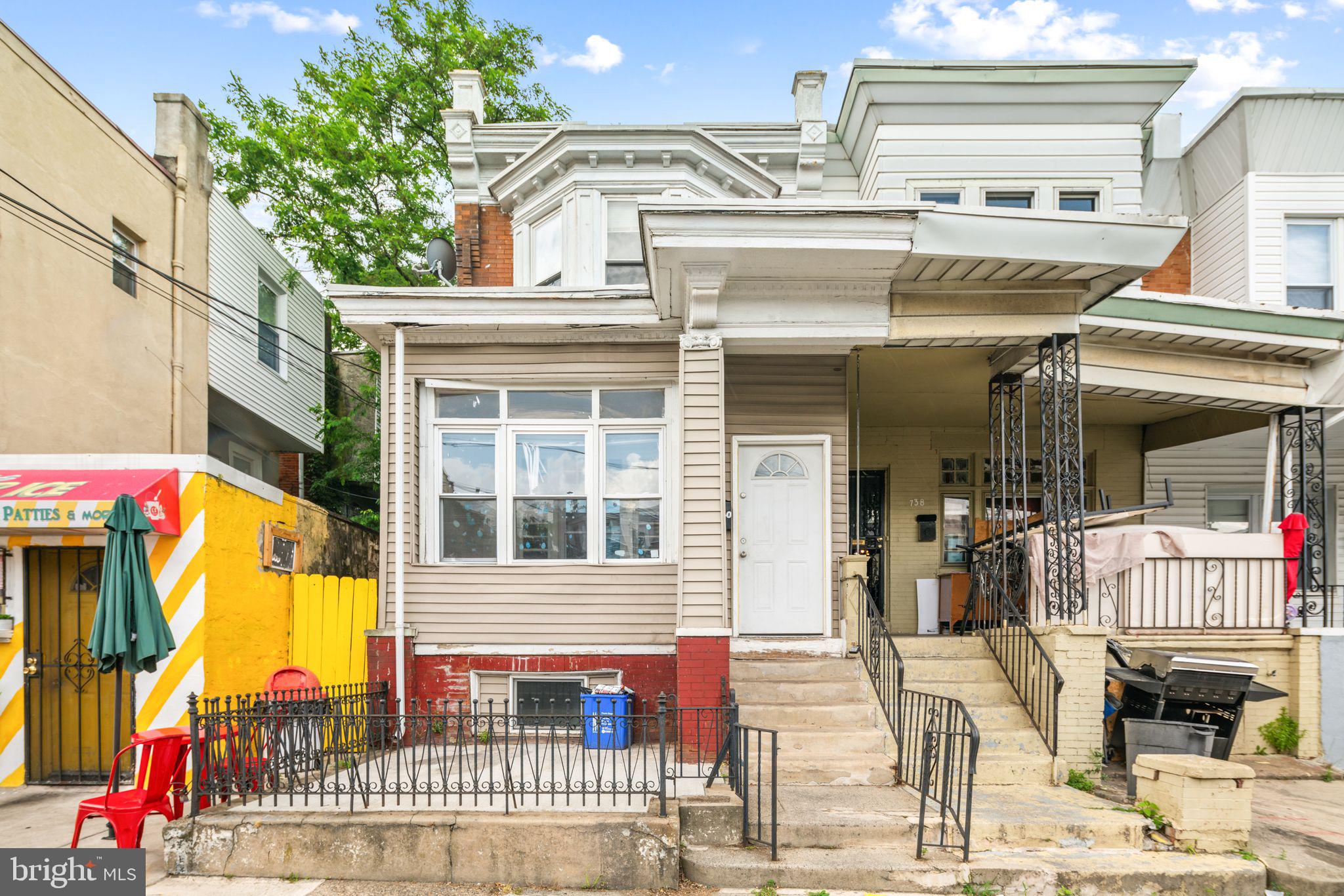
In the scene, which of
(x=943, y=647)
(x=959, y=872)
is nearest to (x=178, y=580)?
(x=959, y=872)

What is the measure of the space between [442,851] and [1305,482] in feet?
34.0

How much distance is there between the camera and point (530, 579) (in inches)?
377

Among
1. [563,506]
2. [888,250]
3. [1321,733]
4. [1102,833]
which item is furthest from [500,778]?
[1321,733]

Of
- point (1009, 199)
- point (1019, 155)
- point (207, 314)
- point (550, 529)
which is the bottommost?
point (550, 529)

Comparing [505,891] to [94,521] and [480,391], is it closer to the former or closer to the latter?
[94,521]

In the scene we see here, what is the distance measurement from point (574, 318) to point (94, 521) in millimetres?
4702

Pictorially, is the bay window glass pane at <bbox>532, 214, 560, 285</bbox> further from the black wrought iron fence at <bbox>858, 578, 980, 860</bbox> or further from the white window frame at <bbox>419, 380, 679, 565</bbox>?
the black wrought iron fence at <bbox>858, 578, 980, 860</bbox>

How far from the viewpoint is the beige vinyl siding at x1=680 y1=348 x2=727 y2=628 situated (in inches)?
328

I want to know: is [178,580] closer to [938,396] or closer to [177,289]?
[177,289]

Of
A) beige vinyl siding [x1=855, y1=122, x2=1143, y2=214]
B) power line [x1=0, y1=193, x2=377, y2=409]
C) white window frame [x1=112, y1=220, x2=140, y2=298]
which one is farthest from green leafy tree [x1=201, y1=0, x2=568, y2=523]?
beige vinyl siding [x1=855, y1=122, x2=1143, y2=214]

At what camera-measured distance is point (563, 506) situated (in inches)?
387

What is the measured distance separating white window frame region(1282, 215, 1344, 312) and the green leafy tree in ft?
52.6

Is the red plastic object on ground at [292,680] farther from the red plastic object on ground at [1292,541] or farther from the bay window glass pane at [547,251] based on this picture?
the red plastic object on ground at [1292,541]

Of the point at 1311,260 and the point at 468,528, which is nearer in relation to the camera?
the point at 468,528
